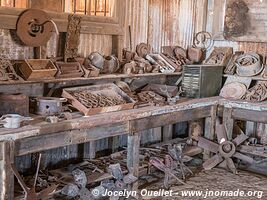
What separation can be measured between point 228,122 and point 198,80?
78 centimetres

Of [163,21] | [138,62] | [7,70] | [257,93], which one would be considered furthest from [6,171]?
[257,93]

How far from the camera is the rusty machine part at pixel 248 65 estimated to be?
6.70 m

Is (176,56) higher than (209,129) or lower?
higher

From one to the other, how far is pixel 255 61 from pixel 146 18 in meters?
1.84

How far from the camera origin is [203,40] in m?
7.44

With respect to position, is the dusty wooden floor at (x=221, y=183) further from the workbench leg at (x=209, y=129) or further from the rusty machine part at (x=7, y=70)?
the rusty machine part at (x=7, y=70)

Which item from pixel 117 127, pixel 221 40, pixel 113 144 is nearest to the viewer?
pixel 117 127

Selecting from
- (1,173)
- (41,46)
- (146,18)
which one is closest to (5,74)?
(41,46)

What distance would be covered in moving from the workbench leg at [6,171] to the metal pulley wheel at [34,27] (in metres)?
1.46

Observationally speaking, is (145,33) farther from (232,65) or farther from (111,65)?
(232,65)

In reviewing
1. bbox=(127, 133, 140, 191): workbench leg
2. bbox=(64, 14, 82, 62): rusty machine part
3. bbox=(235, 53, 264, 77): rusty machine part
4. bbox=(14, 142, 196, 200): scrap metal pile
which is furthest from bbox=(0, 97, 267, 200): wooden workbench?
bbox=(64, 14, 82, 62): rusty machine part

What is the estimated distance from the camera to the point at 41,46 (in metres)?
5.05

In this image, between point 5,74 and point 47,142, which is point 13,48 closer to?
point 5,74

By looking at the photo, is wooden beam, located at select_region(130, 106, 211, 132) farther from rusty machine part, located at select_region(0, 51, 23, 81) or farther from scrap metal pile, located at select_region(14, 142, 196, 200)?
rusty machine part, located at select_region(0, 51, 23, 81)
